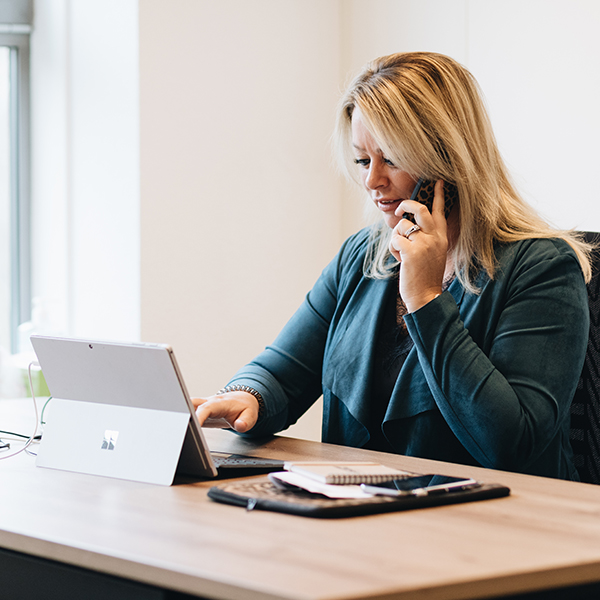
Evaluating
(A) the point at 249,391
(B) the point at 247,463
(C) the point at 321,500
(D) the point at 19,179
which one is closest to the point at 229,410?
(A) the point at 249,391

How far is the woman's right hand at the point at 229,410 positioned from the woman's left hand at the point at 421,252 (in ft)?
1.07

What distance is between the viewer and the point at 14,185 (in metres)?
2.79

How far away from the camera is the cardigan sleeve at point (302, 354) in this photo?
151 cm

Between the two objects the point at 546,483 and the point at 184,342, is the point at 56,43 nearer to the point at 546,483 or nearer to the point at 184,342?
the point at 184,342

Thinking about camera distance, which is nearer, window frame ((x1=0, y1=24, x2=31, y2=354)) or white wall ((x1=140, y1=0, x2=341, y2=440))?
white wall ((x1=140, y1=0, x2=341, y2=440))

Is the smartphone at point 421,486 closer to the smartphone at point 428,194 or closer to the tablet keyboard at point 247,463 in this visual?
the tablet keyboard at point 247,463

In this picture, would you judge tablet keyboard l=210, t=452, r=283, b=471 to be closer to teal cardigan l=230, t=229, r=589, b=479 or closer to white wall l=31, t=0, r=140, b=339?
teal cardigan l=230, t=229, r=589, b=479

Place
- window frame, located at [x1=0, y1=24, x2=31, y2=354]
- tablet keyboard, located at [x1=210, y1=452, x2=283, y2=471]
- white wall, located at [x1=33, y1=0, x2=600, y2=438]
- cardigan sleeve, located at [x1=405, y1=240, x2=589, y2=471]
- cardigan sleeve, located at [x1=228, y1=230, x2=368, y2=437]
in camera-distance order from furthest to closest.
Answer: window frame, located at [x1=0, y1=24, x2=31, y2=354] < white wall, located at [x1=33, y1=0, x2=600, y2=438] < cardigan sleeve, located at [x1=228, y1=230, x2=368, y2=437] < cardigan sleeve, located at [x1=405, y1=240, x2=589, y2=471] < tablet keyboard, located at [x1=210, y1=452, x2=283, y2=471]

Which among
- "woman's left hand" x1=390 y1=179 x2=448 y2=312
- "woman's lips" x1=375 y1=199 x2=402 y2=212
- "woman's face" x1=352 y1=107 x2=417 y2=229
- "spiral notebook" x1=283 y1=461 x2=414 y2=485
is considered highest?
"woman's face" x1=352 y1=107 x2=417 y2=229

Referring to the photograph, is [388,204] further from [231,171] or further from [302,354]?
[231,171]

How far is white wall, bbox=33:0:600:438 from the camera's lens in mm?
2238

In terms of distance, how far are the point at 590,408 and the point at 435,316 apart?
0.40 m

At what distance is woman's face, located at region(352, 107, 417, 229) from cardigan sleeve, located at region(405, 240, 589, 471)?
0.28m

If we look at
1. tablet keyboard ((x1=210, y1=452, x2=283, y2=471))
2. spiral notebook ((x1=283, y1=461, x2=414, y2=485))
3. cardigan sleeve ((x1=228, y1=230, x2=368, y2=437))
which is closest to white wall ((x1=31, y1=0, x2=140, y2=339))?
cardigan sleeve ((x1=228, y1=230, x2=368, y2=437))
